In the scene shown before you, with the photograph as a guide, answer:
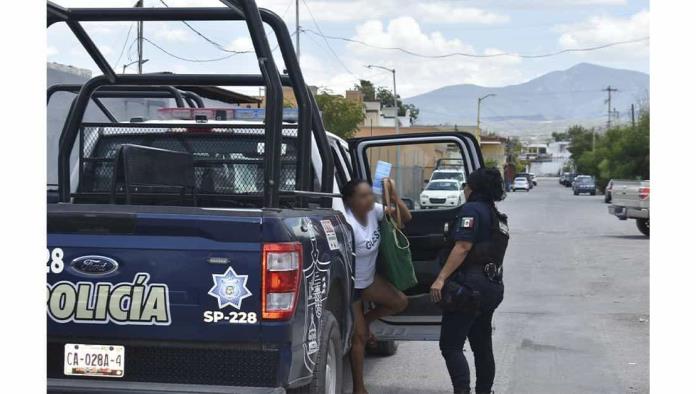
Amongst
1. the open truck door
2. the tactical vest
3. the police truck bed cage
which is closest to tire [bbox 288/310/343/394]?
the police truck bed cage

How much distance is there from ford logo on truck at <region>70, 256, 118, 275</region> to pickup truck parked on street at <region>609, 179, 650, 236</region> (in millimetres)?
20200

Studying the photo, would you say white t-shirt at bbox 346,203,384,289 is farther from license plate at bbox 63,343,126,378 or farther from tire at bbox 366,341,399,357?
license plate at bbox 63,343,126,378

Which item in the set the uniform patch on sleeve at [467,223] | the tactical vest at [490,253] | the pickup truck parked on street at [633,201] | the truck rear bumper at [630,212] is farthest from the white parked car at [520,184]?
the uniform patch on sleeve at [467,223]

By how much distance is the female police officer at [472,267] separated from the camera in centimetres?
637

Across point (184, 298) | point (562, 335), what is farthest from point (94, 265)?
point (562, 335)

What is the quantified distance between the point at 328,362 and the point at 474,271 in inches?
59.0

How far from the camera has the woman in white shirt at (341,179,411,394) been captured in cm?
674

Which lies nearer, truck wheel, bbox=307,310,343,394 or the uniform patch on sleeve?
truck wheel, bbox=307,310,343,394

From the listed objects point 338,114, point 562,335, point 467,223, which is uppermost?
point 338,114

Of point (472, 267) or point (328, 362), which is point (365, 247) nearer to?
point (472, 267)

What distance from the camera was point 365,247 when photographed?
6.71 metres

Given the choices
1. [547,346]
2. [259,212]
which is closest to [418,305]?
[547,346]

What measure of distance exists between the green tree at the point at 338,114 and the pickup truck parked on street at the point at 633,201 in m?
19.8
